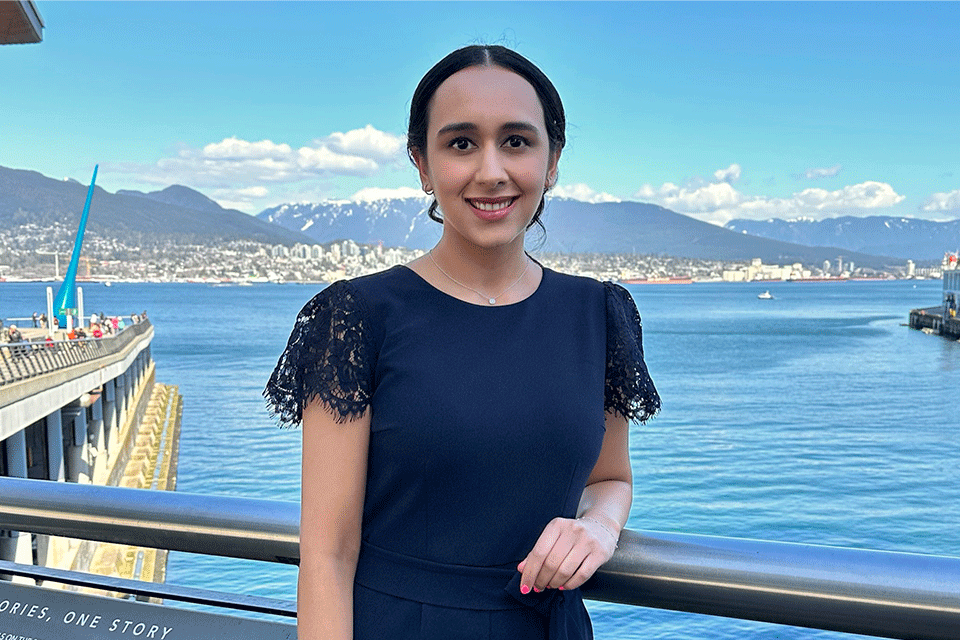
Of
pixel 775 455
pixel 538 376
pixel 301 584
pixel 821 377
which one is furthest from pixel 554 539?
pixel 821 377

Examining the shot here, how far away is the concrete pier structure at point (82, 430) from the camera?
13.1 m

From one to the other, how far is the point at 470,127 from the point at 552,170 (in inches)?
7.2

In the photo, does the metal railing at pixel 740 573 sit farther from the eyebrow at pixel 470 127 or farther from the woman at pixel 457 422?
the eyebrow at pixel 470 127

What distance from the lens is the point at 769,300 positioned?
149125mm

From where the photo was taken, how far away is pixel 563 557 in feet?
3.51

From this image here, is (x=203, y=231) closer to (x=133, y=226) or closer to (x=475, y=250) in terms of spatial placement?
(x=133, y=226)

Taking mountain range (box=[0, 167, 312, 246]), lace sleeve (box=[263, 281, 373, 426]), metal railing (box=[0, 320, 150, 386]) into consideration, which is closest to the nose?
lace sleeve (box=[263, 281, 373, 426])

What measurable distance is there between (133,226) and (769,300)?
123040mm

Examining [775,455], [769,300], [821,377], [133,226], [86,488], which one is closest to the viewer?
[86,488]

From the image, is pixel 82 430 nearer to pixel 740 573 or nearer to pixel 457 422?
pixel 457 422

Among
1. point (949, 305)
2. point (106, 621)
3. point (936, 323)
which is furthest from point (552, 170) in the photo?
point (936, 323)

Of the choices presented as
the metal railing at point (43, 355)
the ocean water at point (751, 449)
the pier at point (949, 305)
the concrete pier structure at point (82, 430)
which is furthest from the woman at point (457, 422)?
the pier at point (949, 305)

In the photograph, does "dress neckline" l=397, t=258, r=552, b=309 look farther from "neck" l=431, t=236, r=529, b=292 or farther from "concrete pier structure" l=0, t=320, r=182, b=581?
"concrete pier structure" l=0, t=320, r=182, b=581

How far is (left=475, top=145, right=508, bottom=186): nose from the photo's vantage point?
116cm
